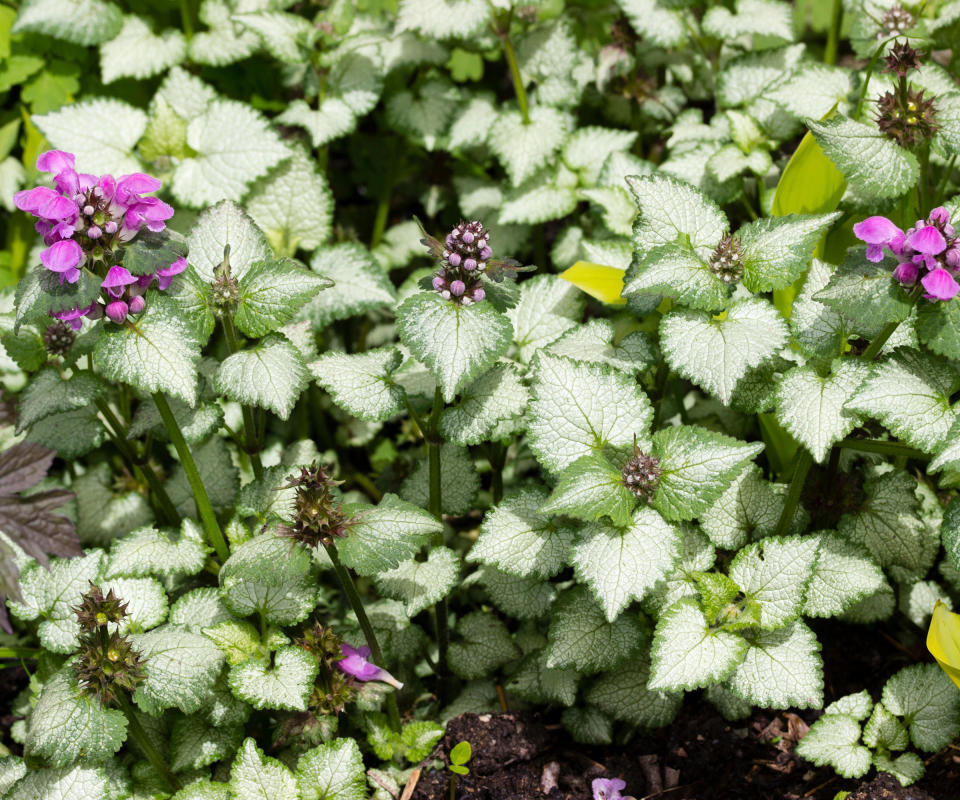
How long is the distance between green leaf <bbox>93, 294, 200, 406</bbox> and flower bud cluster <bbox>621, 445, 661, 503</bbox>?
918 mm

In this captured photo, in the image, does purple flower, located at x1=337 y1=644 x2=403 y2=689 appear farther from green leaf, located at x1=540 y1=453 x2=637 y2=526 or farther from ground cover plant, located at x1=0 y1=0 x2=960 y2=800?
green leaf, located at x1=540 y1=453 x2=637 y2=526

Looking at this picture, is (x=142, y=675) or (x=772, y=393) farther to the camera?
(x=772, y=393)

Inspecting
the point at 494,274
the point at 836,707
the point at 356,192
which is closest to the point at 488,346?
the point at 494,274

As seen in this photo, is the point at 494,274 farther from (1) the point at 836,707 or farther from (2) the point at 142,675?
(1) the point at 836,707

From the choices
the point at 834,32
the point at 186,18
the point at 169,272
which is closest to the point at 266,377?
the point at 169,272

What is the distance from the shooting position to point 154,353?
1913mm

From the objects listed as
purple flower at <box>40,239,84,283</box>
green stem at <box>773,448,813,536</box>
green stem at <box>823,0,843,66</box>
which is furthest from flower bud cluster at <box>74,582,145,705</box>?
green stem at <box>823,0,843,66</box>

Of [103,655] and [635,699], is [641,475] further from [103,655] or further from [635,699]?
[103,655]

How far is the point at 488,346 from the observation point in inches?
76.8

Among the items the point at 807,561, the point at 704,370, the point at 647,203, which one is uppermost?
the point at 647,203

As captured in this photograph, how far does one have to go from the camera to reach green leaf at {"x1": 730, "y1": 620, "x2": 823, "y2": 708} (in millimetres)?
1996

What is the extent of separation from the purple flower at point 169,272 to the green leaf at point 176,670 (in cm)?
80

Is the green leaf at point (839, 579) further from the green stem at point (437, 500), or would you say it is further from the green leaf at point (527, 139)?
the green leaf at point (527, 139)

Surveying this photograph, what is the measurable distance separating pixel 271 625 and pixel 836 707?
138 cm
